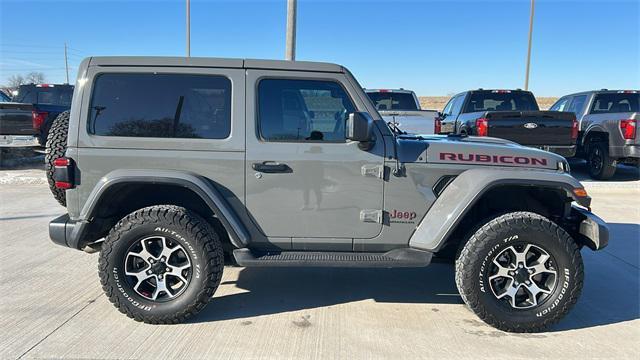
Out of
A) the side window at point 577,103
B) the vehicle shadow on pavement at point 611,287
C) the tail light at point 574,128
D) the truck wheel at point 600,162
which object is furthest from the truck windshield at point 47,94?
the truck wheel at point 600,162

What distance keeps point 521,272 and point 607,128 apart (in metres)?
7.34

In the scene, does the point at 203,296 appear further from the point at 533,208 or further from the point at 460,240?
the point at 533,208

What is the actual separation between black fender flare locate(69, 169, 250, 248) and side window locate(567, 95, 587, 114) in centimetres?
965

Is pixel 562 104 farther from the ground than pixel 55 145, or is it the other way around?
pixel 562 104

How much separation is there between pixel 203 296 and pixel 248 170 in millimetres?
989

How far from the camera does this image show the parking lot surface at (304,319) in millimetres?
3051

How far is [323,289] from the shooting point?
13.5ft

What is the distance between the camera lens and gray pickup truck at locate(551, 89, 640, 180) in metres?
8.69

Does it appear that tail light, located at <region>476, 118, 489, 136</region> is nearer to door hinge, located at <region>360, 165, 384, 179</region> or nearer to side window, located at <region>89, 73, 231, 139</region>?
door hinge, located at <region>360, 165, 384, 179</region>

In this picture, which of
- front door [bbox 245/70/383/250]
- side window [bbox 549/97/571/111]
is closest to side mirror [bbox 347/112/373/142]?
front door [bbox 245/70/383/250]

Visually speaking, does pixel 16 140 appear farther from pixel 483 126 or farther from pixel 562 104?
pixel 562 104

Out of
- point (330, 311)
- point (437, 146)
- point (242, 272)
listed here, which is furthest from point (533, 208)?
point (242, 272)

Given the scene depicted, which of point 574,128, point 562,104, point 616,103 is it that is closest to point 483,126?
point 574,128

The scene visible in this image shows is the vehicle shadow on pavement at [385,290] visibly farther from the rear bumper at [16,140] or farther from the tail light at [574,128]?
the rear bumper at [16,140]
